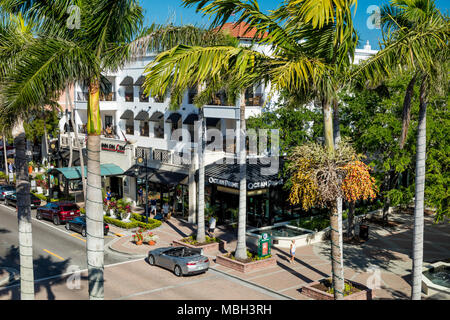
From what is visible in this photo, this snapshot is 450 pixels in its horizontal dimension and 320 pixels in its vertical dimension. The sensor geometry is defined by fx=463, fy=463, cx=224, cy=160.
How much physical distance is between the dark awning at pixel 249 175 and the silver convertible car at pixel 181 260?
847cm

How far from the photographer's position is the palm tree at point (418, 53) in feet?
41.2

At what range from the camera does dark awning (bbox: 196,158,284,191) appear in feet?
107

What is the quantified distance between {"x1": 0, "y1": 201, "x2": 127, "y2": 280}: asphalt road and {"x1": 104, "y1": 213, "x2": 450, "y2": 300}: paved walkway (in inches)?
92.9

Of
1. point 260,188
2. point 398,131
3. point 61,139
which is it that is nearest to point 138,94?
point 61,139

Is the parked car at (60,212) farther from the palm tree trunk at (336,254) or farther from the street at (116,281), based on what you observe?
the palm tree trunk at (336,254)

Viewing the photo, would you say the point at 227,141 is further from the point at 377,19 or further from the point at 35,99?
the point at 35,99

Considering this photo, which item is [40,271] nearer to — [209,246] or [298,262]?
[209,246]

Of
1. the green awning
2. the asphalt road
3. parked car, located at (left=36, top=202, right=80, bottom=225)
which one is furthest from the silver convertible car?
the green awning

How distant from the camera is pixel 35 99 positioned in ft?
30.6

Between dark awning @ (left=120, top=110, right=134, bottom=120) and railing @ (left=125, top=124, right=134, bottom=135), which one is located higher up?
dark awning @ (left=120, top=110, right=134, bottom=120)

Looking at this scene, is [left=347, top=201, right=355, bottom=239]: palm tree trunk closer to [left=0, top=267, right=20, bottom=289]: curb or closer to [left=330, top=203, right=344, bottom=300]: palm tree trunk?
[left=330, top=203, right=344, bottom=300]: palm tree trunk

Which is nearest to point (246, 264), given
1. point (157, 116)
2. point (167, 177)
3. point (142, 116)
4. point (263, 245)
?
point (263, 245)

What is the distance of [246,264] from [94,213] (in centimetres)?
1619

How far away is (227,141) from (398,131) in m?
16.0
